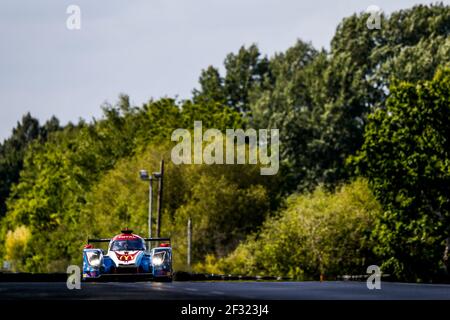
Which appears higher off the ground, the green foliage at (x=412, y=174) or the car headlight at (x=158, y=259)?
the green foliage at (x=412, y=174)

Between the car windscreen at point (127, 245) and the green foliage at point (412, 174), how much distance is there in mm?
42589

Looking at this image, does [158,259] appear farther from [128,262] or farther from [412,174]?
[412,174]

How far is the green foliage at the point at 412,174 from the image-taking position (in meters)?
78.8

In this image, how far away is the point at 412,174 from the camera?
259 ft

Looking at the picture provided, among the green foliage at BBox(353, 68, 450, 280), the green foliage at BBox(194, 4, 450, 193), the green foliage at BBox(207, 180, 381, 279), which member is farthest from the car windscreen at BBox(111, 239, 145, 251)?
the green foliage at BBox(194, 4, 450, 193)

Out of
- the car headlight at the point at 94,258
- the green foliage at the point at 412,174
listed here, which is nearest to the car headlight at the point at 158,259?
the car headlight at the point at 94,258

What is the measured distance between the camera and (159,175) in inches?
3575

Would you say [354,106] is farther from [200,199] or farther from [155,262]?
[155,262]

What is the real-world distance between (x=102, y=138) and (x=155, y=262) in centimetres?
9717

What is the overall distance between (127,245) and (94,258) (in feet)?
3.78

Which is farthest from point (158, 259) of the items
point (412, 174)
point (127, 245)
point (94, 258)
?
point (412, 174)

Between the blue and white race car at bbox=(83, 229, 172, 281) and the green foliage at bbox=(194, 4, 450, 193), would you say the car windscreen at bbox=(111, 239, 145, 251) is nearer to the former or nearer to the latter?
the blue and white race car at bbox=(83, 229, 172, 281)

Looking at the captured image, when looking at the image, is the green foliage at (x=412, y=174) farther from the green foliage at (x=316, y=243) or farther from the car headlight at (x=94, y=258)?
the car headlight at (x=94, y=258)

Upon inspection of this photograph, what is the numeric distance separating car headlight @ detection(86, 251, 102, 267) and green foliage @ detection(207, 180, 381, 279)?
51073 mm
